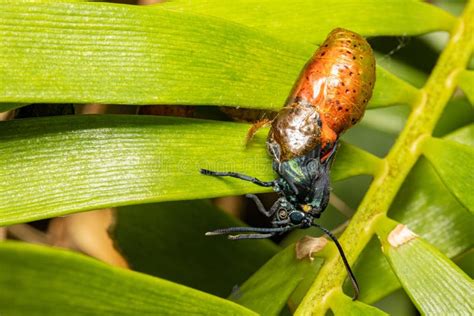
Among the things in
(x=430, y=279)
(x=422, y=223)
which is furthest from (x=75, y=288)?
(x=422, y=223)

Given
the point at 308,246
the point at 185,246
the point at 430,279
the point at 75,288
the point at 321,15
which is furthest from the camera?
the point at 185,246

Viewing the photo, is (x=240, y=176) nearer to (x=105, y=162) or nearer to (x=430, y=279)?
(x=105, y=162)

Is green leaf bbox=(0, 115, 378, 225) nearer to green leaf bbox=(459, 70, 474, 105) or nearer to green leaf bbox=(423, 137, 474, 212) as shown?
green leaf bbox=(423, 137, 474, 212)

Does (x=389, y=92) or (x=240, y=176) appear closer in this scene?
(x=240, y=176)

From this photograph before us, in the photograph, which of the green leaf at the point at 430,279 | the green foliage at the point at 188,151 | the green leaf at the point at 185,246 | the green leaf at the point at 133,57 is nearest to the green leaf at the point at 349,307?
the green foliage at the point at 188,151

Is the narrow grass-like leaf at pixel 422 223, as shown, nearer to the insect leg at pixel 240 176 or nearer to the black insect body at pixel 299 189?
the black insect body at pixel 299 189

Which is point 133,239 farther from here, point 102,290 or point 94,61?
point 102,290

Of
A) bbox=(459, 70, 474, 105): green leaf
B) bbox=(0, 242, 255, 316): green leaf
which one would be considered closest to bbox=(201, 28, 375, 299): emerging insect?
bbox=(459, 70, 474, 105): green leaf
